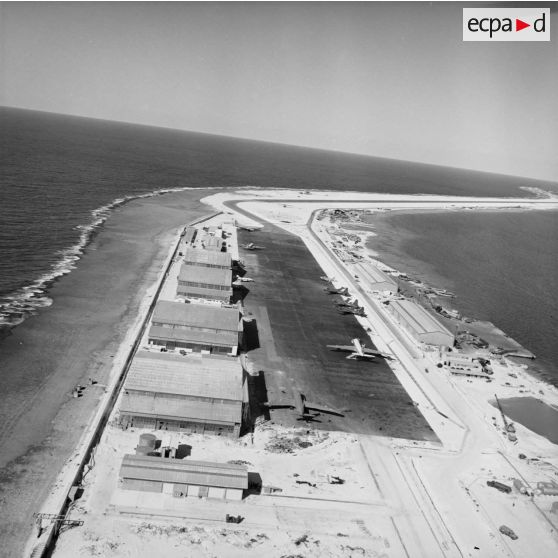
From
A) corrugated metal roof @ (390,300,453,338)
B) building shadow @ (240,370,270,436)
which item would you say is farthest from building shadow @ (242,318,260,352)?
corrugated metal roof @ (390,300,453,338)

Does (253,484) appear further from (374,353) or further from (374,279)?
(374,279)

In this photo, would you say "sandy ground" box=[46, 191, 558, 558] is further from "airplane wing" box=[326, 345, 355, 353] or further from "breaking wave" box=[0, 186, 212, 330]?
"breaking wave" box=[0, 186, 212, 330]

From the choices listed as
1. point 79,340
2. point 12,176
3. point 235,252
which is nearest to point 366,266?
point 235,252

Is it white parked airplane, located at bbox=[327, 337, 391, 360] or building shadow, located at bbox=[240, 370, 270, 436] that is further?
white parked airplane, located at bbox=[327, 337, 391, 360]

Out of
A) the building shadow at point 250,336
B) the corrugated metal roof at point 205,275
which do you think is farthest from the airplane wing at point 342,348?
the corrugated metal roof at point 205,275

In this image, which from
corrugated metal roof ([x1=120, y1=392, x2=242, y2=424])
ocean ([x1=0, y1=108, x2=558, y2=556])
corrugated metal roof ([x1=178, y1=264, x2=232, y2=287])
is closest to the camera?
ocean ([x1=0, y1=108, x2=558, y2=556])

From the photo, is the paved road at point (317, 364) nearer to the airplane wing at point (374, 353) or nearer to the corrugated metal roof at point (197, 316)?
the airplane wing at point (374, 353)

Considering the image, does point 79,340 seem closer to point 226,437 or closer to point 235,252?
point 226,437
